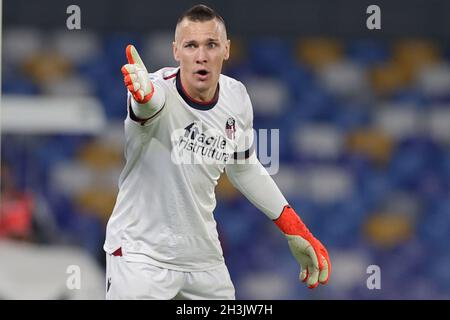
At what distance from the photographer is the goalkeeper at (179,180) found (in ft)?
9.89

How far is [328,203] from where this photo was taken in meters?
6.36

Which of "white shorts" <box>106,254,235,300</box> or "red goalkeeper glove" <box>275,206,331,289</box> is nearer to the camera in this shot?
"white shorts" <box>106,254,235,300</box>

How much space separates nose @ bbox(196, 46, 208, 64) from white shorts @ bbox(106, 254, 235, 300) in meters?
0.72

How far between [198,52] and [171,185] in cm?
47

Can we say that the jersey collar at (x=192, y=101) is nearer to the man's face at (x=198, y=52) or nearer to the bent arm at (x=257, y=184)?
the man's face at (x=198, y=52)

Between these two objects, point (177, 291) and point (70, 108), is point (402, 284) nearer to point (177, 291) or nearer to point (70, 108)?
point (70, 108)

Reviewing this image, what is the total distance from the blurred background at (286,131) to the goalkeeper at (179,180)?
219 centimetres

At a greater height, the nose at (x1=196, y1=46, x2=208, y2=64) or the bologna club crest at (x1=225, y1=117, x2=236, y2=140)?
the nose at (x1=196, y1=46, x2=208, y2=64)

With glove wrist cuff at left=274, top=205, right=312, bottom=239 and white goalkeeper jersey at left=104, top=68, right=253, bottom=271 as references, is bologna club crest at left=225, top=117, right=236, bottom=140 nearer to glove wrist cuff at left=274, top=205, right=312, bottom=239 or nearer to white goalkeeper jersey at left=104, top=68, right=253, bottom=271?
white goalkeeper jersey at left=104, top=68, right=253, bottom=271

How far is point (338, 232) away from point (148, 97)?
3763 millimetres

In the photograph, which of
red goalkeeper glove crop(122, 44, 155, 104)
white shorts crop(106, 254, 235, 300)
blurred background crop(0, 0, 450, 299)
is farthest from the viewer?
blurred background crop(0, 0, 450, 299)

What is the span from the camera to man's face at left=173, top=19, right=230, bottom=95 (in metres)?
3.09

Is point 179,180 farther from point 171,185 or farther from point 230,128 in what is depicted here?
point 230,128

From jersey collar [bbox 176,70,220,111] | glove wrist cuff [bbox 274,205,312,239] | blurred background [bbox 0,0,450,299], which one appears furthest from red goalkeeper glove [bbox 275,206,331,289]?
blurred background [bbox 0,0,450,299]
